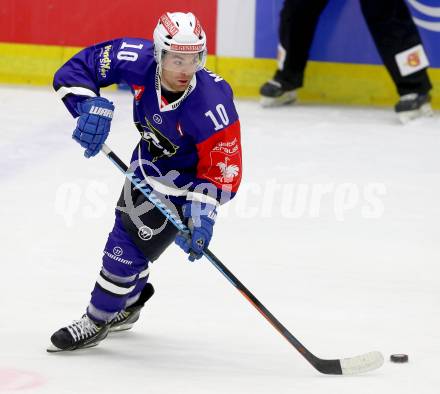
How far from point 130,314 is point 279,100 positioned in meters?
3.35

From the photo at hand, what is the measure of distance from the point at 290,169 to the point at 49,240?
59.2 inches

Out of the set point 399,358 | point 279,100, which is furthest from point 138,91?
point 279,100

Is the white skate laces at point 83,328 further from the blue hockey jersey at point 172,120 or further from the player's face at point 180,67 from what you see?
the player's face at point 180,67

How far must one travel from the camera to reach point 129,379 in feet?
10.4

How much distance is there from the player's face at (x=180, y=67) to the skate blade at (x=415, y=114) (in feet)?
11.0

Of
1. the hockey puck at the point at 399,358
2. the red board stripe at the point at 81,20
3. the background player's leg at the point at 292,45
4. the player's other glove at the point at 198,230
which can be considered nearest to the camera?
the player's other glove at the point at 198,230

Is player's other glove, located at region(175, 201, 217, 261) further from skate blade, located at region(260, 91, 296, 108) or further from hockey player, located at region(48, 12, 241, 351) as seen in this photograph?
skate blade, located at region(260, 91, 296, 108)

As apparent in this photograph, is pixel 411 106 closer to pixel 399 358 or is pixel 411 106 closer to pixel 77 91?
pixel 399 358

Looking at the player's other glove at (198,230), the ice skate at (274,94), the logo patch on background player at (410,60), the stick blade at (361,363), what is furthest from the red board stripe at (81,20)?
the stick blade at (361,363)

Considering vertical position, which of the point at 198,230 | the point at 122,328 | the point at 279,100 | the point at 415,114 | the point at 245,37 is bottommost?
the point at 279,100

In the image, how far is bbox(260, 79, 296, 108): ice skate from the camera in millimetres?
6672

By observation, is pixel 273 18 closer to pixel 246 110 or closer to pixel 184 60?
pixel 246 110

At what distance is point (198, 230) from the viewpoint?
321cm

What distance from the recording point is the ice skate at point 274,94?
21.9 ft
